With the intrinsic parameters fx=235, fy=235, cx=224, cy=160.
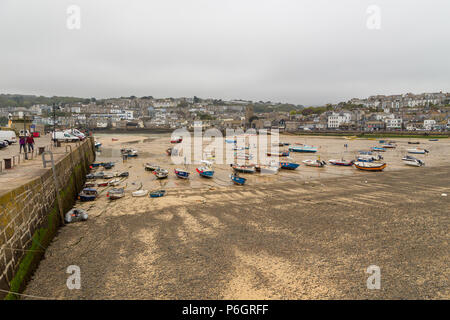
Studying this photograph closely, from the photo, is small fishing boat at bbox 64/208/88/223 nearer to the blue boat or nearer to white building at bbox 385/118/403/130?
the blue boat

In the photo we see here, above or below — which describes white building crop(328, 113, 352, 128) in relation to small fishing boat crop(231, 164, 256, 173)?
above

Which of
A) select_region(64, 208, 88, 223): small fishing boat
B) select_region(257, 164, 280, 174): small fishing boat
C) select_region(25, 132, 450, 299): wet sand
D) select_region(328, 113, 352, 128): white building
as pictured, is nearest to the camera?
select_region(25, 132, 450, 299): wet sand

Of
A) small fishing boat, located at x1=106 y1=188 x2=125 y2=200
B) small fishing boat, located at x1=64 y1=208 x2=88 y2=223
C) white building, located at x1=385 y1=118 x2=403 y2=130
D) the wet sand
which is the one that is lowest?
the wet sand

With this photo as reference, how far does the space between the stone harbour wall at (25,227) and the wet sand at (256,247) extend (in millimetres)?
553

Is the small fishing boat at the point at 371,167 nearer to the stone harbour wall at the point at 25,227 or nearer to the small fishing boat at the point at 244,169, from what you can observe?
the small fishing boat at the point at 244,169

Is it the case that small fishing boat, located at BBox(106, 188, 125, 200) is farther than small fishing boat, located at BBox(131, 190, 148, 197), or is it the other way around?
small fishing boat, located at BBox(131, 190, 148, 197)

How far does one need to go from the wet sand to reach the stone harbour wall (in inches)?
21.8

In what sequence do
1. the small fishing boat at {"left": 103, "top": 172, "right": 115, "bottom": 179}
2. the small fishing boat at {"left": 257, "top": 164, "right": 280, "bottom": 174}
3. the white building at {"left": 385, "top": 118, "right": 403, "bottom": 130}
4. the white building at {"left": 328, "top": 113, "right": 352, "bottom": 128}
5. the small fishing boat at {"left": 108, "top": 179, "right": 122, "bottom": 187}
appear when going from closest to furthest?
the small fishing boat at {"left": 108, "top": 179, "right": 122, "bottom": 187}
the small fishing boat at {"left": 103, "top": 172, "right": 115, "bottom": 179}
the small fishing boat at {"left": 257, "top": 164, "right": 280, "bottom": 174}
the white building at {"left": 385, "top": 118, "right": 403, "bottom": 130}
the white building at {"left": 328, "top": 113, "right": 352, "bottom": 128}

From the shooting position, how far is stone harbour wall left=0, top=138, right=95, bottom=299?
6281 millimetres

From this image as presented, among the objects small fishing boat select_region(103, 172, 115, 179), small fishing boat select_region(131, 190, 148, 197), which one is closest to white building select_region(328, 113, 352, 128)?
small fishing boat select_region(103, 172, 115, 179)

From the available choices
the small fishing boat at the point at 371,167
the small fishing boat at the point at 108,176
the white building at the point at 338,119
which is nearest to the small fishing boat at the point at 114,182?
the small fishing boat at the point at 108,176

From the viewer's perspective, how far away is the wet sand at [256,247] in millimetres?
7207
